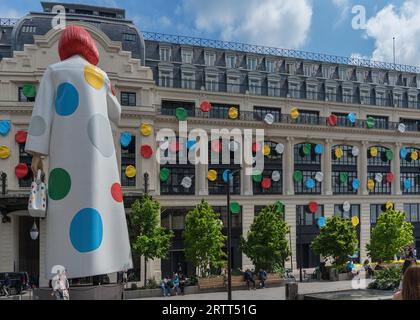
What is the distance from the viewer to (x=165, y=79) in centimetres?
4241

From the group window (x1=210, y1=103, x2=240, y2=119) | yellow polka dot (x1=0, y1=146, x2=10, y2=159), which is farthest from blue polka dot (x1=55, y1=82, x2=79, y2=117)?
window (x1=210, y1=103, x2=240, y2=119)

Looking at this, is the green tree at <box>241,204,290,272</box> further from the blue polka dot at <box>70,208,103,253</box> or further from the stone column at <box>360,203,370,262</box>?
the blue polka dot at <box>70,208,103,253</box>

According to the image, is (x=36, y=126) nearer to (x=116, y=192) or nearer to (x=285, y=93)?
(x=116, y=192)

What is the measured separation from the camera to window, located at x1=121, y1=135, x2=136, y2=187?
38.3m

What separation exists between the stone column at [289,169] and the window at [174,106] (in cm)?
994

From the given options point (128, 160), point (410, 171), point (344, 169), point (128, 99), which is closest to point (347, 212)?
point (344, 169)

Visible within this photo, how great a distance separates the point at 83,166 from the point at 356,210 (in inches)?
1555

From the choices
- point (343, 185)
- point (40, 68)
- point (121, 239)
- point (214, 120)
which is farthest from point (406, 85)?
point (121, 239)

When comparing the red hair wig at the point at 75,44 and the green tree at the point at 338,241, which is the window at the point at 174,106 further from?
the red hair wig at the point at 75,44

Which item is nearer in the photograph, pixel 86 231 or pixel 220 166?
pixel 86 231

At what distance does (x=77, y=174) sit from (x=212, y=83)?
1242 inches

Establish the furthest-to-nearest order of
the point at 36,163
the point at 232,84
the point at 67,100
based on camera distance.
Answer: the point at 232,84 → the point at 36,163 → the point at 67,100

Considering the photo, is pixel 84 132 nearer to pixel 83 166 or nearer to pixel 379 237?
pixel 83 166

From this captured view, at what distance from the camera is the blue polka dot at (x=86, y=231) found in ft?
45.5
